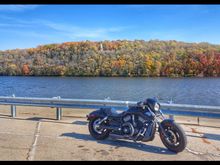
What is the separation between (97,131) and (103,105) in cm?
232

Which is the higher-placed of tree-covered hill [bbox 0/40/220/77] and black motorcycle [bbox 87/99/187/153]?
tree-covered hill [bbox 0/40/220/77]

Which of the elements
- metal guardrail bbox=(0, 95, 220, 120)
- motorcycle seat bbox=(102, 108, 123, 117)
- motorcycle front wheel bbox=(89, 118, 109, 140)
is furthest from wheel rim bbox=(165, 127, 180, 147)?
metal guardrail bbox=(0, 95, 220, 120)

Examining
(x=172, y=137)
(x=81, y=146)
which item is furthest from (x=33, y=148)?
(x=172, y=137)

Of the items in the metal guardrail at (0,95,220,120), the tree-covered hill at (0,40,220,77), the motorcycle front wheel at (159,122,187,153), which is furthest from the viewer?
the tree-covered hill at (0,40,220,77)

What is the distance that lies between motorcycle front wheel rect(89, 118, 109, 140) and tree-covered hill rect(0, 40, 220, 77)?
75.6m

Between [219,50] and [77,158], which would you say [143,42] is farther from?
[77,158]

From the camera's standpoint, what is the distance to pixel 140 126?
6660 mm

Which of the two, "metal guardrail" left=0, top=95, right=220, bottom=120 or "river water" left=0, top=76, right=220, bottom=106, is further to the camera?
"river water" left=0, top=76, right=220, bottom=106

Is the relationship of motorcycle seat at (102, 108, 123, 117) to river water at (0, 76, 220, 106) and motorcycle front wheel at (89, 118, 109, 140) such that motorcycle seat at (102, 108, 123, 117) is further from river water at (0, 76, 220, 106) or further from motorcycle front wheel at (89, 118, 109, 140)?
river water at (0, 76, 220, 106)

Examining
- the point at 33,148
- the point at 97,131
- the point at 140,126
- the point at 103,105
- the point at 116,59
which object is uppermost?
the point at 116,59

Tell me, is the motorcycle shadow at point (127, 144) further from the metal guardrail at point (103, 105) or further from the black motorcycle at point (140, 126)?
the metal guardrail at point (103, 105)

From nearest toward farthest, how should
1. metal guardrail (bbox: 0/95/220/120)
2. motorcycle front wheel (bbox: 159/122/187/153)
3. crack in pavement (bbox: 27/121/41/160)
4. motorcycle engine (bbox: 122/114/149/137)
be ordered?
1. crack in pavement (bbox: 27/121/41/160)
2. motorcycle front wheel (bbox: 159/122/187/153)
3. motorcycle engine (bbox: 122/114/149/137)
4. metal guardrail (bbox: 0/95/220/120)

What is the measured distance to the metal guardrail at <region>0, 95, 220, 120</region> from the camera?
26.7 ft

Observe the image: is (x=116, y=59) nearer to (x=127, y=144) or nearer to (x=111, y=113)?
(x=111, y=113)
